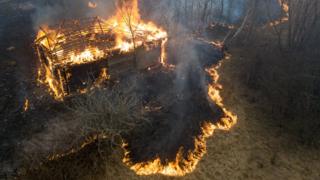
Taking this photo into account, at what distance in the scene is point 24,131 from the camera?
11875 mm

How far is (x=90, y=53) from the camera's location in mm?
14234

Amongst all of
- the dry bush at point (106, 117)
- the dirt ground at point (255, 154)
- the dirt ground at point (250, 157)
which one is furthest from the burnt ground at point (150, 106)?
the dirt ground at point (255, 154)

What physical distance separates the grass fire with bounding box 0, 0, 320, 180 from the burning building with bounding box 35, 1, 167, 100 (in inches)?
2.1

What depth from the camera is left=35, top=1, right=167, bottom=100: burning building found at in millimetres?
13672

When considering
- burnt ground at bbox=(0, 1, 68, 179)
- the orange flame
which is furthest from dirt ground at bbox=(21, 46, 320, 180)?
the orange flame

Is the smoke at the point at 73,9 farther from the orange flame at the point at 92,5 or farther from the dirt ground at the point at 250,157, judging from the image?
the dirt ground at the point at 250,157

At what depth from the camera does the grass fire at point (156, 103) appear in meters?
10.7

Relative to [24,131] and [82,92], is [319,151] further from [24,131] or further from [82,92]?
[24,131]

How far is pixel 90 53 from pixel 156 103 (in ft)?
12.7

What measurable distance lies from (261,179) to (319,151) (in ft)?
9.51

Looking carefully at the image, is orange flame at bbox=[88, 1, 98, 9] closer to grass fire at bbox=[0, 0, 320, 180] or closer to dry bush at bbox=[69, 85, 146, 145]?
grass fire at bbox=[0, 0, 320, 180]

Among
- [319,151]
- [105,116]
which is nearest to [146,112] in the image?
[105,116]

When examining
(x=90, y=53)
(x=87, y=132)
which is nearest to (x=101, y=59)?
(x=90, y=53)

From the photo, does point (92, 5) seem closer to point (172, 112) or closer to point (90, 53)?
point (90, 53)
